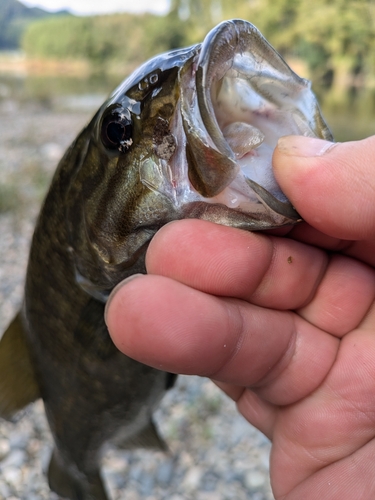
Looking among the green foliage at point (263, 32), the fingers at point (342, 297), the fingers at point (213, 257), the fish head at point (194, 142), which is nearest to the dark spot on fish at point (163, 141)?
the fish head at point (194, 142)

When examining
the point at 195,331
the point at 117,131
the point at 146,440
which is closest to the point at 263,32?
the point at 146,440

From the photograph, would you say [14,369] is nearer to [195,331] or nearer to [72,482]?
[72,482]

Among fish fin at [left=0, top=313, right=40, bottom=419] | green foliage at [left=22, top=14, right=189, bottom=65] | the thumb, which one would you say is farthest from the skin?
green foliage at [left=22, top=14, right=189, bottom=65]

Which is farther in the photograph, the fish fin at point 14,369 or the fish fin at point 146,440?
the fish fin at point 146,440

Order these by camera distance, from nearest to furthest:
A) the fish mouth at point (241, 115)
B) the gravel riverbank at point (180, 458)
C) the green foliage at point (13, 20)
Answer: the fish mouth at point (241, 115), the gravel riverbank at point (180, 458), the green foliage at point (13, 20)

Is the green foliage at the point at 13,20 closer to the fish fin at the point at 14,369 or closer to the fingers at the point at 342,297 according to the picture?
the fish fin at the point at 14,369

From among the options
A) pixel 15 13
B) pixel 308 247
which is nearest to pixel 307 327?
pixel 308 247
